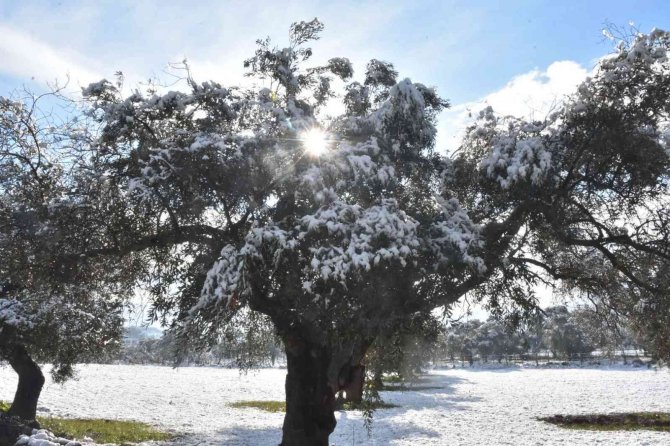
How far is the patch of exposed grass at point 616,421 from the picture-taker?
2091 cm

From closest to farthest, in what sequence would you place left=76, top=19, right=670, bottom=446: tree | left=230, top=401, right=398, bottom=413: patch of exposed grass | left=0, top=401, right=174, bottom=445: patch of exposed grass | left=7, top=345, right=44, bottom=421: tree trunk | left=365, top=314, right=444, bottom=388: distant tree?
left=76, top=19, right=670, bottom=446: tree < left=365, top=314, right=444, bottom=388: distant tree < left=0, top=401, right=174, bottom=445: patch of exposed grass < left=7, top=345, right=44, bottom=421: tree trunk < left=230, top=401, right=398, bottom=413: patch of exposed grass

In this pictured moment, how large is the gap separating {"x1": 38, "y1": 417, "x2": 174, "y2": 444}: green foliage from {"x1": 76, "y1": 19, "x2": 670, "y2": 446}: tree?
334 inches

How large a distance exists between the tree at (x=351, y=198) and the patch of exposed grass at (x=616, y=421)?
1260 cm

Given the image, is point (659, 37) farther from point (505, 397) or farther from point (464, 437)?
point (505, 397)

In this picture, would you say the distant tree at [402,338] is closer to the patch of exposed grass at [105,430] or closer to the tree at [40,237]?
the tree at [40,237]

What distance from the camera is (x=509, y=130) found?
10.7 m

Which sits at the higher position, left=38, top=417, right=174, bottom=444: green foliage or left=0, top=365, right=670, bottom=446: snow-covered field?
left=38, top=417, right=174, bottom=444: green foliage

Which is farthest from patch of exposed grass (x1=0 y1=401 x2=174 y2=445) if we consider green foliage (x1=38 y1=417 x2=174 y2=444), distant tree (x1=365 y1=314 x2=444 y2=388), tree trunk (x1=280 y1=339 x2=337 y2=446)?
distant tree (x1=365 y1=314 x2=444 y2=388)

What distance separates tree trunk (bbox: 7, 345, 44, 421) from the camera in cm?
1720

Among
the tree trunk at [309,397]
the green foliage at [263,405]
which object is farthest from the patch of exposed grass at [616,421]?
the green foliage at [263,405]

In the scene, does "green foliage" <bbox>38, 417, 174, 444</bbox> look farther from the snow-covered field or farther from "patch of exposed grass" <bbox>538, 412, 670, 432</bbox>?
"patch of exposed grass" <bbox>538, 412, 670, 432</bbox>

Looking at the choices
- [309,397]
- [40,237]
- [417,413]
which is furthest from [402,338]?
[417,413]

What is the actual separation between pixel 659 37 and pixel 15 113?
45.5ft

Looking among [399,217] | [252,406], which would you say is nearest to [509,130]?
[399,217]
